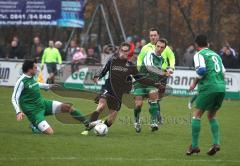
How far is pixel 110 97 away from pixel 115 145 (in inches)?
84.9

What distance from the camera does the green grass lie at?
38.4 feet

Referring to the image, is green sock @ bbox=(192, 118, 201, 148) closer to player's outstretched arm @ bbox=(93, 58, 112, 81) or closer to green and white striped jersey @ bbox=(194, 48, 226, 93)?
green and white striped jersey @ bbox=(194, 48, 226, 93)

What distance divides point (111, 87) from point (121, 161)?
4.22 metres

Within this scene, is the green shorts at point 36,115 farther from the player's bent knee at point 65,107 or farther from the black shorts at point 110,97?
the black shorts at point 110,97

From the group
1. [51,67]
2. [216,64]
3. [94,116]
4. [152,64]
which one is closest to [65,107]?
[94,116]

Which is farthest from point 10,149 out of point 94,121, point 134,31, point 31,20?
point 134,31

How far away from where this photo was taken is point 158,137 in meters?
15.5

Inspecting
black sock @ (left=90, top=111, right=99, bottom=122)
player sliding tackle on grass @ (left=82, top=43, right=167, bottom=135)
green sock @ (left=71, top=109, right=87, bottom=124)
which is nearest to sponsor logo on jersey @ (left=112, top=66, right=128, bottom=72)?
player sliding tackle on grass @ (left=82, top=43, right=167, bottom=135)

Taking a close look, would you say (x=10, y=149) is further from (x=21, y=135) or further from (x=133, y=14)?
(x=133, y=14)

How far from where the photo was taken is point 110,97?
1565cm

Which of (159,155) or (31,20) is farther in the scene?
(31,20)

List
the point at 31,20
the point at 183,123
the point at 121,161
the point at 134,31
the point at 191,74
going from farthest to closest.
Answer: the point at 134,31 → the point at 31,20 → the point at 191,74 → the point at 183,123 → the point at 121,161

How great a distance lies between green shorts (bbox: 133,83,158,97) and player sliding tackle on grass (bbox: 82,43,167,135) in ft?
2.22

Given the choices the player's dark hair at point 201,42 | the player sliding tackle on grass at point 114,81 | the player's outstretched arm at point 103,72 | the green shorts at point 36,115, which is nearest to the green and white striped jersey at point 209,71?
the player's dark hair at point 201,42
